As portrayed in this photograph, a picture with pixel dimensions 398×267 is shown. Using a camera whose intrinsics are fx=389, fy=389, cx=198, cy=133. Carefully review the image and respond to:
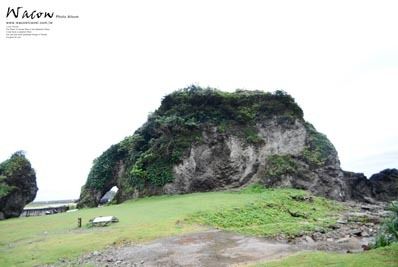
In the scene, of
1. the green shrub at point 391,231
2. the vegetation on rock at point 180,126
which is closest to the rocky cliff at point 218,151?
→ the vegetation on rock at point 180,126

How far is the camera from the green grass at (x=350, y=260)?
35.2 ft

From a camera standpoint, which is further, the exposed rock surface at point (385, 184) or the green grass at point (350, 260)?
the exposed rock surface at point (385, 184)

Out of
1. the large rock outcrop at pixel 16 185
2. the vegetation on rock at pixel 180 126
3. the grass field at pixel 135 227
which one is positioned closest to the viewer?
the grass field at pixel 135 227

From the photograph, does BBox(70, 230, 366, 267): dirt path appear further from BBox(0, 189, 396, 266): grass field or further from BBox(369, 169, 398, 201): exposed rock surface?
BBox(369, 169, 398, 201): exposed rock surface

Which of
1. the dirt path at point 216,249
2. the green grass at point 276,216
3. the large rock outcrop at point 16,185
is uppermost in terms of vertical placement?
the large rock outcrop at point 16,185

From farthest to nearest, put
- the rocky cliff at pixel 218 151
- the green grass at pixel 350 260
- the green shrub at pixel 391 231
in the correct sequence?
the rocky cliff at pixel 218 151 → the green shrub at pixel 391 231 → the green grass at pixel 350 260

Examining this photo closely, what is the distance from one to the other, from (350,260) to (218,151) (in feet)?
111

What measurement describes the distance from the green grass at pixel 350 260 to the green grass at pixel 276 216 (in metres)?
8.31

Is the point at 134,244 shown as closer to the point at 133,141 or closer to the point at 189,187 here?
the point at 189,187

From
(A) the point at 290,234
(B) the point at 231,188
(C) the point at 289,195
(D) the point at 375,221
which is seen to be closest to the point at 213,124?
(B) the point at 231,188

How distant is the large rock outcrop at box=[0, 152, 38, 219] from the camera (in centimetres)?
4266

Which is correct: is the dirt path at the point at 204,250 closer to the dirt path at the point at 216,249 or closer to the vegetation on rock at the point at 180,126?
the dirt path at the point at 216,249

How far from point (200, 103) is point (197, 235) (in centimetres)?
2842

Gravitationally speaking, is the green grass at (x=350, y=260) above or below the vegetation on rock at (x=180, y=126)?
below
